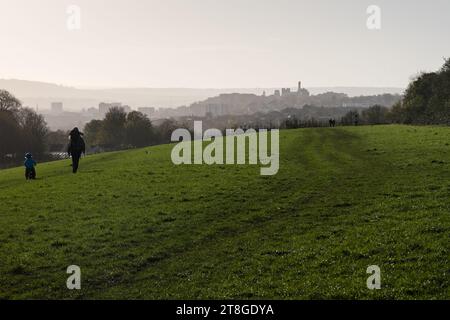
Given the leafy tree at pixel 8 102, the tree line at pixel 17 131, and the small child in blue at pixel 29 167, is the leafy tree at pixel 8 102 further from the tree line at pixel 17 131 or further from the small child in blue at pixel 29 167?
the small child in blue at pixel 29 167

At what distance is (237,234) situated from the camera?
19703mm

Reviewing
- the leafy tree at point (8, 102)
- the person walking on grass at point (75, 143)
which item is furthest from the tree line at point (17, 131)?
the person walking on grass at point (75, 143)

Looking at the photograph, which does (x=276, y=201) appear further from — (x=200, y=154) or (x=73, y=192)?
(x=200, y=154)

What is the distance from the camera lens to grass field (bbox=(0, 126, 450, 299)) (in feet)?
46.1

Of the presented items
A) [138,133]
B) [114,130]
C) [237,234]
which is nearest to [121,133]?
[114,130]

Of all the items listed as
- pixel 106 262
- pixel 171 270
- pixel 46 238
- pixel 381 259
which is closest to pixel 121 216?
pixel 46 238

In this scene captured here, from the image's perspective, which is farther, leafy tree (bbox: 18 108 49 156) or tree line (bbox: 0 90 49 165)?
leafy tree (bbox: 18 108 49 156)

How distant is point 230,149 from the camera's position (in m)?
50.5

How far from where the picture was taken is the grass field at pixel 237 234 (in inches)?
553

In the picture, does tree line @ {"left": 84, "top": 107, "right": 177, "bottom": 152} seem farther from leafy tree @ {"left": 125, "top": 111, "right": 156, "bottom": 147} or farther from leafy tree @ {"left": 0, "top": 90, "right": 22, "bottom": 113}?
leafy tree @ {"left": 0, "top": 90, "right": 22, "bottom": 113}

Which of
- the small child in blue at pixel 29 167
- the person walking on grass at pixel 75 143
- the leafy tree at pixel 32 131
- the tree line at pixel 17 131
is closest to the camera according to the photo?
the person walking on grass at pixel 75 143

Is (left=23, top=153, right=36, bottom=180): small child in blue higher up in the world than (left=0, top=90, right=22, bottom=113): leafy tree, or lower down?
lower down

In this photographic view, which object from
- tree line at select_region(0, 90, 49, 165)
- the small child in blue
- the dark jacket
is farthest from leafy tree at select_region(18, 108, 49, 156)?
the dark jacket
